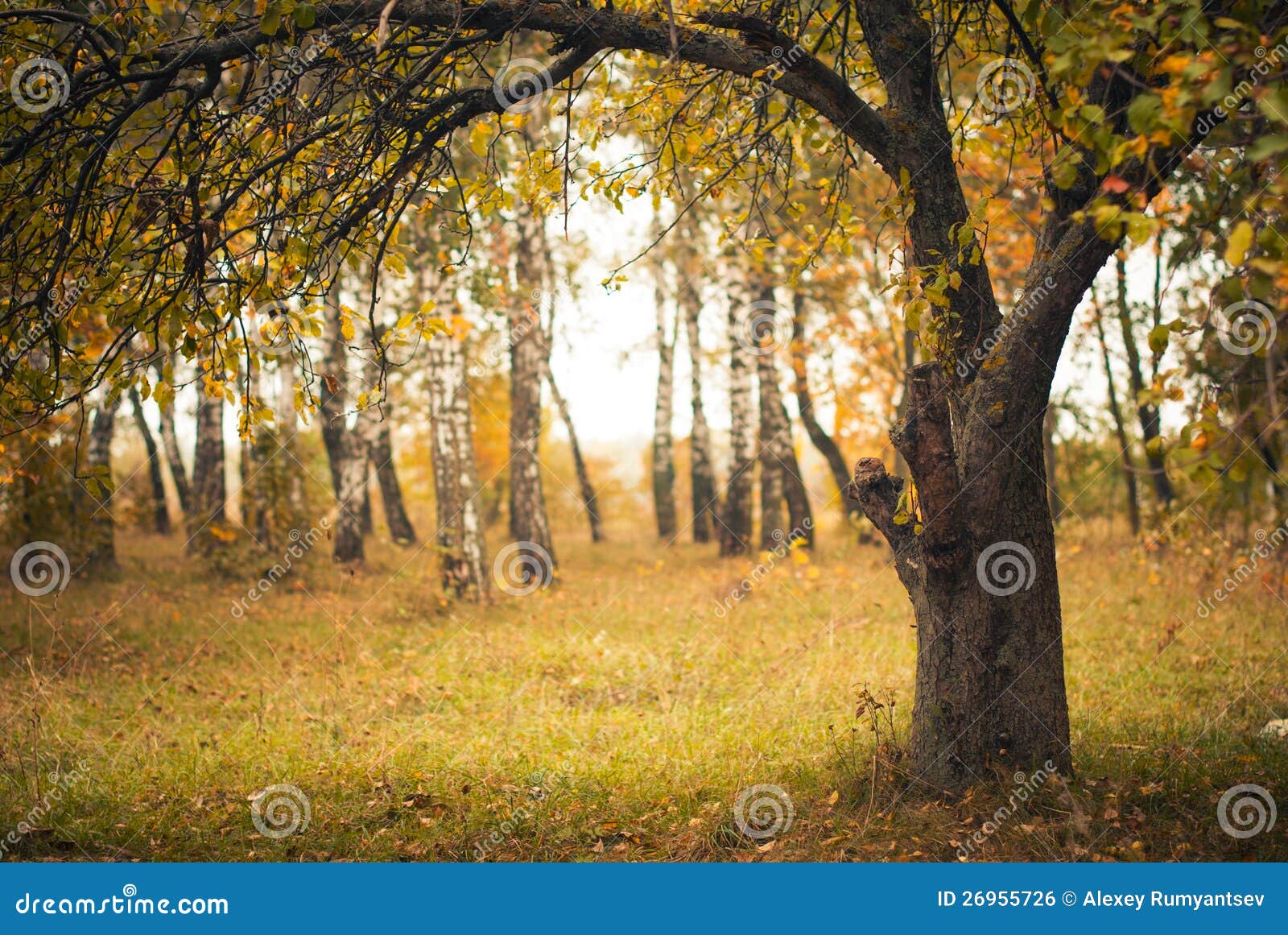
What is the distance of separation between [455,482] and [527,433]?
7.27 ft

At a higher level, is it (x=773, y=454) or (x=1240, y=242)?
(x=773, y=454)

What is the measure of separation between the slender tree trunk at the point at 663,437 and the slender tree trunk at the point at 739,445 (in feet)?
19.4

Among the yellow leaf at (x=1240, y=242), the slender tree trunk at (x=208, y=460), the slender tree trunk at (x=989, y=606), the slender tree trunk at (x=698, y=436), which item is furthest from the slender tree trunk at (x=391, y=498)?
the yellow leaf at (x=1240, y=242)

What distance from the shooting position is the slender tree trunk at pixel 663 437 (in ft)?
75.0

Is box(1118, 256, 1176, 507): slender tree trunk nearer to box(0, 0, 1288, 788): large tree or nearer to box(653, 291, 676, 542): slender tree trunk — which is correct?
box(0, 0, 1288, 788): large tree

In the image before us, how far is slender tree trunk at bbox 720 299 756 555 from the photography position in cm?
1566

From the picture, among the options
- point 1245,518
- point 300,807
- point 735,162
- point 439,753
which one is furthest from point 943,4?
point 1245,518

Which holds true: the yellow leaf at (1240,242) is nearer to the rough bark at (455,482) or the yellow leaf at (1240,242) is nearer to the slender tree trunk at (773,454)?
the rough bark at (455,482)

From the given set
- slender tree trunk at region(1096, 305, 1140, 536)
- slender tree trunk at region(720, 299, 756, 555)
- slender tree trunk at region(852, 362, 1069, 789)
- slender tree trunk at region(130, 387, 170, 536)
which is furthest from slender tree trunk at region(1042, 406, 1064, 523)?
slender tree trunk at region(130, 387, 170, 536)

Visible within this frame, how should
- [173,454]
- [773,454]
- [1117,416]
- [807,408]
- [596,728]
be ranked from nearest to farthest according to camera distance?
1. [596,728]
2. [1117,416]
3. [807,408]
4. [773,454]
5. [173,454]

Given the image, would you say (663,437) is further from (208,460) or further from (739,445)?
(208,460)

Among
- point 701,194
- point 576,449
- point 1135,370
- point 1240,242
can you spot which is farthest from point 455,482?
point 576,449

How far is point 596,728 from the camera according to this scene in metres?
6.60

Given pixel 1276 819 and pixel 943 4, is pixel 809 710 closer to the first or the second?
pixel 1276 819
